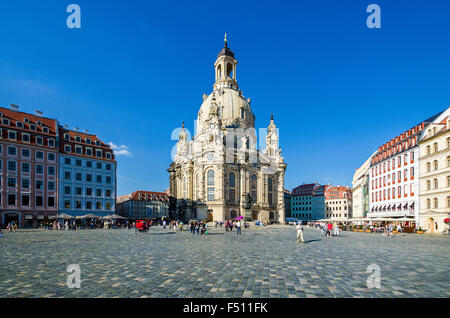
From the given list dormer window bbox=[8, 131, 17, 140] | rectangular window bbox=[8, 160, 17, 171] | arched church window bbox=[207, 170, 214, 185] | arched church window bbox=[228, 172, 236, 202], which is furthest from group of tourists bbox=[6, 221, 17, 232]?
arched church window bbox=[228, 172, 236, 202]

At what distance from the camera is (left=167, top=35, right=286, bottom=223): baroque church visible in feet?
273

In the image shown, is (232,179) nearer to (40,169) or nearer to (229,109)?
(229,109)

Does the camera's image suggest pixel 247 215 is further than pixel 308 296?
Yes

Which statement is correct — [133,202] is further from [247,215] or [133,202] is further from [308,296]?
[308,296]

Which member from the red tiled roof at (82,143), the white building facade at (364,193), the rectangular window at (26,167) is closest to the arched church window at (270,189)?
the white building facade at (364,193)

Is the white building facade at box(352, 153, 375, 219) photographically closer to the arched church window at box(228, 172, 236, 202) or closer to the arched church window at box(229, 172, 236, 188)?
the arched church window at box(228, 172, 236, 202)

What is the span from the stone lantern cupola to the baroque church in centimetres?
34

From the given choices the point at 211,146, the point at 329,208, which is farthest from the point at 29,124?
the point at 329,208

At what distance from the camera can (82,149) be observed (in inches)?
2424

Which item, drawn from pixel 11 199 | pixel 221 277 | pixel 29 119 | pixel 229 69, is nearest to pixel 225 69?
pixel 229 69

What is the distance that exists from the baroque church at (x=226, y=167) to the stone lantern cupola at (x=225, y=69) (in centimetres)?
34

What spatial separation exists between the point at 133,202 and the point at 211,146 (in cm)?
6318

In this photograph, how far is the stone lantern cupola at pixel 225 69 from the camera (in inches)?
4134

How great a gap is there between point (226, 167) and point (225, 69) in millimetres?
40821
